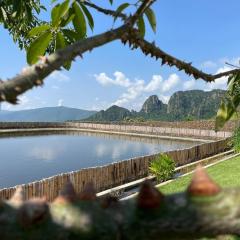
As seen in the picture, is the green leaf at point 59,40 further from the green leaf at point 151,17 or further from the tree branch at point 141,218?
the tree branch at point 141,218

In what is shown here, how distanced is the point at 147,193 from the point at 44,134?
44340 millimetres

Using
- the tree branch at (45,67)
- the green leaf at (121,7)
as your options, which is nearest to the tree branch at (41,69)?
the tree branch at (45,67)

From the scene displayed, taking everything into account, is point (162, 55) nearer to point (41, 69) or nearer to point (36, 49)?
point (36, 49)

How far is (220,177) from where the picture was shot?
1361 centimetres

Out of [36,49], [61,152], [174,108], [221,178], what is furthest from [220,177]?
[174,108]

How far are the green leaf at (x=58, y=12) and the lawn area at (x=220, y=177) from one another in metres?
10.6

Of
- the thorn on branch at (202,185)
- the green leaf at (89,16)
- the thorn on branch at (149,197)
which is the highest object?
the green leaf at (89,16)

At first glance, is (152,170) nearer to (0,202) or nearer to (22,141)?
(0,202)

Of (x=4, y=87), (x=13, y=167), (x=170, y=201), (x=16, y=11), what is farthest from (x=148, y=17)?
(x=13, y=167)

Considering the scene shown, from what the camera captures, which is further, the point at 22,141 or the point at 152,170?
the point at 22,141

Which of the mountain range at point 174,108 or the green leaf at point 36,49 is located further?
the mountain range at point 174,108

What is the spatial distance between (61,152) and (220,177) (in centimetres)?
1845

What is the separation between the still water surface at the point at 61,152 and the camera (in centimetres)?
2212

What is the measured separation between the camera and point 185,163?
19.0 metres
